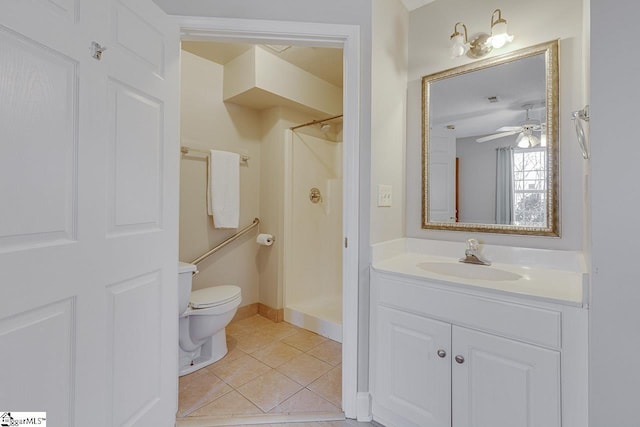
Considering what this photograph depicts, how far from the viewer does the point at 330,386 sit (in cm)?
177

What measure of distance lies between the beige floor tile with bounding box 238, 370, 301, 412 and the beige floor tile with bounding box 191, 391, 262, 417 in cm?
3

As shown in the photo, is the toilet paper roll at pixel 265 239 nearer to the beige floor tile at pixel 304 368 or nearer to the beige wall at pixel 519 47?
the beige floor tile at pixel 304 368

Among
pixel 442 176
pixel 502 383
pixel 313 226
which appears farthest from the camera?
pixel 313 226

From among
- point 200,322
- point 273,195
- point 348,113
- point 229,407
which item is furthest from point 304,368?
point 348,113

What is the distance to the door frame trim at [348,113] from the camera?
144 cm

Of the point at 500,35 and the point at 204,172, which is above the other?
the point at 500,35

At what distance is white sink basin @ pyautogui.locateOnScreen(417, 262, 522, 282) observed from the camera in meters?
1.41

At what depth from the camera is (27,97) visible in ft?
2.68

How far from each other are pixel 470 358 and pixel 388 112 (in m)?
1.28

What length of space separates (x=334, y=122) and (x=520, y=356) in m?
2.63

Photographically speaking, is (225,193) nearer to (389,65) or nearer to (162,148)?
(162,148)

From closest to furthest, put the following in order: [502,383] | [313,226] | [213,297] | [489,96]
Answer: [502,383], [489,96], [213,297], [313,226]

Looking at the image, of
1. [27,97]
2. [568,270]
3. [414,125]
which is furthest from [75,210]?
[568,270]

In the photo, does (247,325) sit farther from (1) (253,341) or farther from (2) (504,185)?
(2) (504,185)
